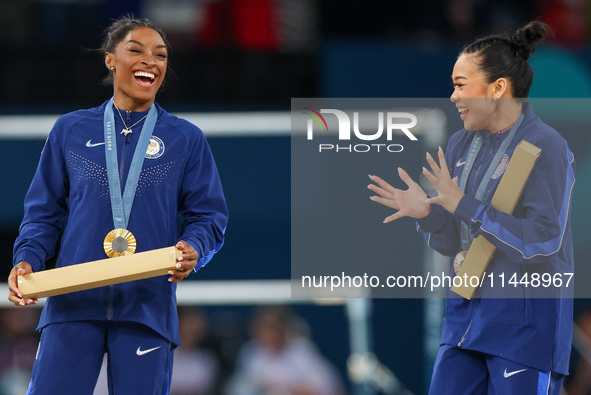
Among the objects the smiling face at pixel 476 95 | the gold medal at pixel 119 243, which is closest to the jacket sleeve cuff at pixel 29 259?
the gold medal at pixel 119 243

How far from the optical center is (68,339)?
285cm

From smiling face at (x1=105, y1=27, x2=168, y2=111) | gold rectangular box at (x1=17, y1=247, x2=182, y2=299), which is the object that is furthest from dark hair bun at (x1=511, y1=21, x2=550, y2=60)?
gold rectangular box at (x1=17, y1=247, x2=182, y2=299)

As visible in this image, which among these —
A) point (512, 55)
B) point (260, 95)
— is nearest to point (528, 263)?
point (512, 55)

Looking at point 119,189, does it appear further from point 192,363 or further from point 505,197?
point 192,363

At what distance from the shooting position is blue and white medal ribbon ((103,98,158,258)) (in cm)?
294

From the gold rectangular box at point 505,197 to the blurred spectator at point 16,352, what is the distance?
4.54m

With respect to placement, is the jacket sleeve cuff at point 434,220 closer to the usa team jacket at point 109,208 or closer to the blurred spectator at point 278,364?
the usa team jacket at point 109,208

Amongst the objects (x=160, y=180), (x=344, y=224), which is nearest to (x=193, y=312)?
(x=344, y=224)

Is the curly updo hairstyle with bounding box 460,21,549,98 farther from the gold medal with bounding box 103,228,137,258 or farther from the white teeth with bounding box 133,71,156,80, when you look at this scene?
the gold medal with bounding box 103,228,137,258

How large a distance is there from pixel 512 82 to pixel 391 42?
4125 millimetres

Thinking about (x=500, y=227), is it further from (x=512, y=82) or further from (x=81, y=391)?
(x=81, y=391)

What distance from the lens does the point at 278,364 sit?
6570 millimetres

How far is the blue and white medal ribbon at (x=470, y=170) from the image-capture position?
10.5 ft

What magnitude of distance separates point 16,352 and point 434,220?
4.58 metres
